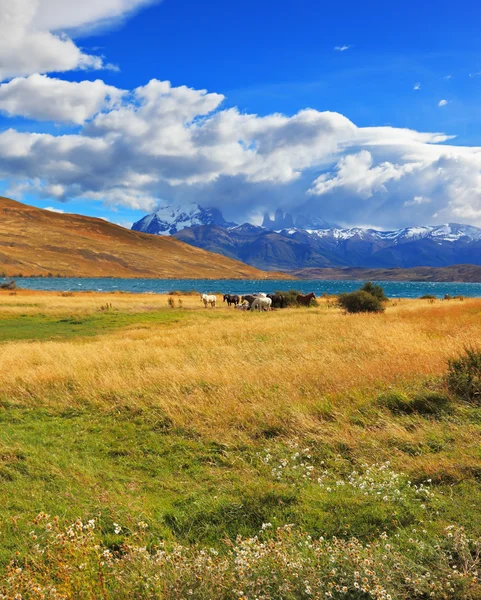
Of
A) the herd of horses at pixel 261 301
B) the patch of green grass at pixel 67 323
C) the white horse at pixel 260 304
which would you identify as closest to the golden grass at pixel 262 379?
the patch of green grass at pixel 67 323

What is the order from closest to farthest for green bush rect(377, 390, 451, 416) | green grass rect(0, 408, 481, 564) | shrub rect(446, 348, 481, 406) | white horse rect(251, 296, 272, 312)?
green grass rect(0, 408, 481, 564), green bush rect(377, 390, 451, 416), shrub rect(446, 348, 481, 406), white horse rect(251, 296, 272, 312)

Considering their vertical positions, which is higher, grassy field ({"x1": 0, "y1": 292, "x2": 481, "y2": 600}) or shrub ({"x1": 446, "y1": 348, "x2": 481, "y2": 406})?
shrub ({"x1": 446, "y1": 348, "x2": 481, "y2": 406})

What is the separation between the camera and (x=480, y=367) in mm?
9695

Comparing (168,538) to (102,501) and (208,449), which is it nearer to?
(102,501)

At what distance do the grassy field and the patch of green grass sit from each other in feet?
38.7

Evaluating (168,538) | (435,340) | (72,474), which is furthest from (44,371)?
(435,340)

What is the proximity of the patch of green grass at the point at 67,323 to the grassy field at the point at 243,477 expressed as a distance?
1179 cm

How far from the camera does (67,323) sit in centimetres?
3166

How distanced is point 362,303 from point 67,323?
2288 centimetres

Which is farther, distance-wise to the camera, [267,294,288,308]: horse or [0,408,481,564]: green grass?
[267,294,288,308]: horse

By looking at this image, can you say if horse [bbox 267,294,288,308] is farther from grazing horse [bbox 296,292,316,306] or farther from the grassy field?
the grassy field

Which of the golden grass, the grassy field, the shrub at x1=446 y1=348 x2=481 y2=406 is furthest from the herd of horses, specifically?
the shrub at x1=446 y1=348 x2=481 y2=406

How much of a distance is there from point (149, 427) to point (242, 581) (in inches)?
223

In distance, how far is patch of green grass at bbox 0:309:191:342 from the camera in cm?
2569
